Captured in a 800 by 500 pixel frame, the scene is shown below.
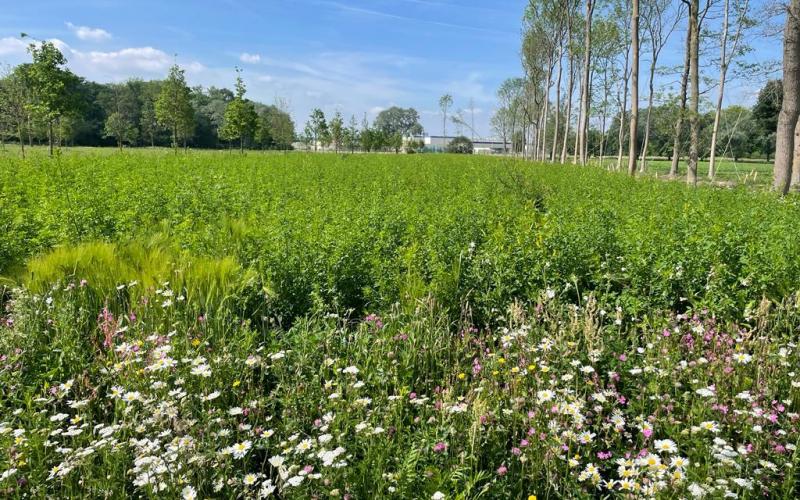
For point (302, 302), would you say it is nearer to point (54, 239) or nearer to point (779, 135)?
point (54, 239)

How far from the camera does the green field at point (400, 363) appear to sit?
2320 millimetres

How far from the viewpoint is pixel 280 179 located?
1493cm

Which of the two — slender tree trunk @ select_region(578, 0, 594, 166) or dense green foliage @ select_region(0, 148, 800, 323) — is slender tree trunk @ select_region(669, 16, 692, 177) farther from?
dense green foliage @ select_region(0, 148, 800, 323)

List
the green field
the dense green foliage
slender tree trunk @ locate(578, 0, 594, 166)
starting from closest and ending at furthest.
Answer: the green field < the dense green foliage < slender tree trunk @ locate(578, 0, 594, 166)

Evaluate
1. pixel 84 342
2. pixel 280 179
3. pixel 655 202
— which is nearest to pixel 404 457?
pixel 84 342

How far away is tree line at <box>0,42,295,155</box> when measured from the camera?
2497 cm

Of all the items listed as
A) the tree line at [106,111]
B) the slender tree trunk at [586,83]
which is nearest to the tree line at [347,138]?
the tree line at [106,111]

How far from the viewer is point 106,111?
7581cm

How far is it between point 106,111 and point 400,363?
3513 inches

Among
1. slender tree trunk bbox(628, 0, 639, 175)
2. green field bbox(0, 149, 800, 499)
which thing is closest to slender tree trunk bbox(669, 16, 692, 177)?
slender tree trunk bbox(628, 0, 639, 175)

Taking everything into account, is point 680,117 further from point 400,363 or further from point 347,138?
point 347,138

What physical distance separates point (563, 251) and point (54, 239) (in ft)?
19.9

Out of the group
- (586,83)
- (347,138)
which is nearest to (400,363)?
(586,83)

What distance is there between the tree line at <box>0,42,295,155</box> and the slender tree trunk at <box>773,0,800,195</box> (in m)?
26.7
